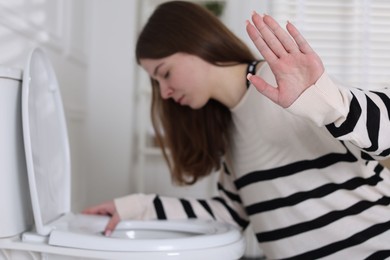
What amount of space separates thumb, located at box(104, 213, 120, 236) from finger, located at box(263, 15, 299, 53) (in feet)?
1.97

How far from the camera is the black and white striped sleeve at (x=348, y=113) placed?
0.71m

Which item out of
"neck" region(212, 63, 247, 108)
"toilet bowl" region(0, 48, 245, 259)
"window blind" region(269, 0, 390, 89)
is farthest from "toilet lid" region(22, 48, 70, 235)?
"window blind" region(269, 0, 390, 89)

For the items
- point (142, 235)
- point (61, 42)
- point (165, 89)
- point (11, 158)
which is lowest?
point (142, 235)

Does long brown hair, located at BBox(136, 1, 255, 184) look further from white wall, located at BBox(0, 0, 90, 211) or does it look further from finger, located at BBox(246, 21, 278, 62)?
finger, located at BBox(246, 21, 278, 62)

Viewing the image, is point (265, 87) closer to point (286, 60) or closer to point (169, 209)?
point (286, 60)

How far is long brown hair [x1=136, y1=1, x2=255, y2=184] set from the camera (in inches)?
45.1

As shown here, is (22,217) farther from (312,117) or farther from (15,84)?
(312,117)

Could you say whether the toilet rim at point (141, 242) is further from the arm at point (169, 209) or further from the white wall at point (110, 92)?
the white wall at point (110, 92)

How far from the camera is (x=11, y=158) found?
2.95ft

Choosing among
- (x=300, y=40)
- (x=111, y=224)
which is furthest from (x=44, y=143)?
(x=300, y=40)

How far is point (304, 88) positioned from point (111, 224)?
595 millimetres

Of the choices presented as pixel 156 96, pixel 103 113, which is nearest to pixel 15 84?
pixel 156 96

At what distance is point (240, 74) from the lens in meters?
1.14

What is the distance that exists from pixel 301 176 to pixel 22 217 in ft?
1.91
